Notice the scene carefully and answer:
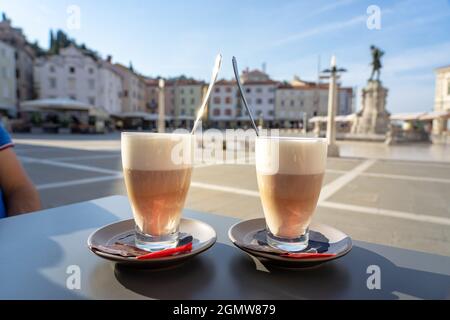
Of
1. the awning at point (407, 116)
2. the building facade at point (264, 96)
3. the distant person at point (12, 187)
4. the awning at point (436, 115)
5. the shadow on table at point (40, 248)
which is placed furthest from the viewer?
the building facade at point (264, 96)

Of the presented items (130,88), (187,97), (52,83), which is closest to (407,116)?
(130,88)

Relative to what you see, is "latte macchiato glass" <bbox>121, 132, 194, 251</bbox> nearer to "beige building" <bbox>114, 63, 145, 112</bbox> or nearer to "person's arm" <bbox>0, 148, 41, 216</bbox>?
"person's arm" <bbox>0, 148, 41, 216</bbox>

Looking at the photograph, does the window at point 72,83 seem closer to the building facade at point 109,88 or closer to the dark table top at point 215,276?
the building facade at point 109,88

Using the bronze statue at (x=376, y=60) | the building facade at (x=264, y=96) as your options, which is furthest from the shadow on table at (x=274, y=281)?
the building facade at (x=264, y=96)

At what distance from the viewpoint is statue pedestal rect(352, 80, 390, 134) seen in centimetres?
2077

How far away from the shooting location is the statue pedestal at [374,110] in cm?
2077

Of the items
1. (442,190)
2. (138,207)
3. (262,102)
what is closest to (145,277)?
(138,207)

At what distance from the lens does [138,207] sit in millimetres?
673

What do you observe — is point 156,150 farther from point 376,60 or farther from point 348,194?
point 376,60

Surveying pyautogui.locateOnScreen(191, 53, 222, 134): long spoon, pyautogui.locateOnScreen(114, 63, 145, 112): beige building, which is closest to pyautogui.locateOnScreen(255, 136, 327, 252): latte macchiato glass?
pyautogui.locateOnScreen(191, 53, 222, 134): long spoon

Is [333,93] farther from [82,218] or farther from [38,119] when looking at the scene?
[38,119]

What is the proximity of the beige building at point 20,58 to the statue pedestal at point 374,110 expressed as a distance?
29.6m

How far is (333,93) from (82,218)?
10.1 meters

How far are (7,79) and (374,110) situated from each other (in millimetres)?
28924
